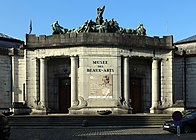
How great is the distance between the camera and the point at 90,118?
32750 mm

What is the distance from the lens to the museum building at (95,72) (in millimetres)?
37750

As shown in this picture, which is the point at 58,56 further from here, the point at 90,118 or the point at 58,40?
the point at 90,118

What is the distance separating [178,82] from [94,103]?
38.0 feet

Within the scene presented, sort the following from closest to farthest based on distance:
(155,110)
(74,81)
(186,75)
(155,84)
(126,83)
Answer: (74,81) → (126,83) → (155,110) → (155,84) → (186,75)

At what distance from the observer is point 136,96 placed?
4175 centimetres

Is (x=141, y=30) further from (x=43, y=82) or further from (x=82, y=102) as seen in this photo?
(x=43, y=82)

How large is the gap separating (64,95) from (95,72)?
542 cm

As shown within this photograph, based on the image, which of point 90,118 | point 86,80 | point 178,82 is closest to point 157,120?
point 90,118

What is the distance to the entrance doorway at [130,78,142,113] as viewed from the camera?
1639 inches

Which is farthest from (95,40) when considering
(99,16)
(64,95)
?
(64,95)

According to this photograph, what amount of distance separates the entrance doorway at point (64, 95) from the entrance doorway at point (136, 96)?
264 inches

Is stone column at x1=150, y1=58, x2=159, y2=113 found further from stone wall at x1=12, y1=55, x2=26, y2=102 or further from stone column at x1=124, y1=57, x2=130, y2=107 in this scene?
stone wall at x1=12, y1=55, x2=26, y2=102

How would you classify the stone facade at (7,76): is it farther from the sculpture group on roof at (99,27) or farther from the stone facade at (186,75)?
the stone facade at (186,75)

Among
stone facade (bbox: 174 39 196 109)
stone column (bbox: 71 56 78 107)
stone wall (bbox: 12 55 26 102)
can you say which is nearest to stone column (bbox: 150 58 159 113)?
stone facade (bbox: 174 39 196 109)
